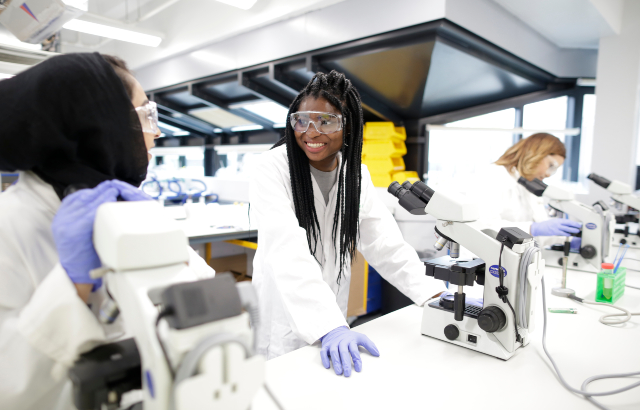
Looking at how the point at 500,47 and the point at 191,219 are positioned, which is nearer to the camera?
the point at 500,47

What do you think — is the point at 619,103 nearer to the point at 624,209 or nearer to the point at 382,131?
the point at 624,209

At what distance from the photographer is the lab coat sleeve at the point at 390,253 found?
4.44 ft

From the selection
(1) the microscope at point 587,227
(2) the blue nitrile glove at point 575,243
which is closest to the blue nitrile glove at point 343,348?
(1) the microscope at point 587,227

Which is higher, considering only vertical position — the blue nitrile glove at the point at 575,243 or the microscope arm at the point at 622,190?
the microscope arm at the point at 622,190

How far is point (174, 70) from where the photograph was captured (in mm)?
5250

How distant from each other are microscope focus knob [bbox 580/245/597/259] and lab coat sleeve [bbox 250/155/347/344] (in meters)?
1.55

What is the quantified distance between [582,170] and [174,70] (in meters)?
5.24

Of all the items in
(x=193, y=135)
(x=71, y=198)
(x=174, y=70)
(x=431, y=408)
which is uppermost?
(x=174, y=70)

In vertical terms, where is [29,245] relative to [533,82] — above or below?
below

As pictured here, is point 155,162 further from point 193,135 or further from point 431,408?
point 431,408

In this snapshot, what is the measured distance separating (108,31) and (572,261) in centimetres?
488

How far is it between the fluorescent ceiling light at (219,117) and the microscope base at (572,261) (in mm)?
4428

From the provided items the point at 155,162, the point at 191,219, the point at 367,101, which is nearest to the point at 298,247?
the point at 191,219

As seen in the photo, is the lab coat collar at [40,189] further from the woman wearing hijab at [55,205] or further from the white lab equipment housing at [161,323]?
the white lab equipment housing at [161,323]
